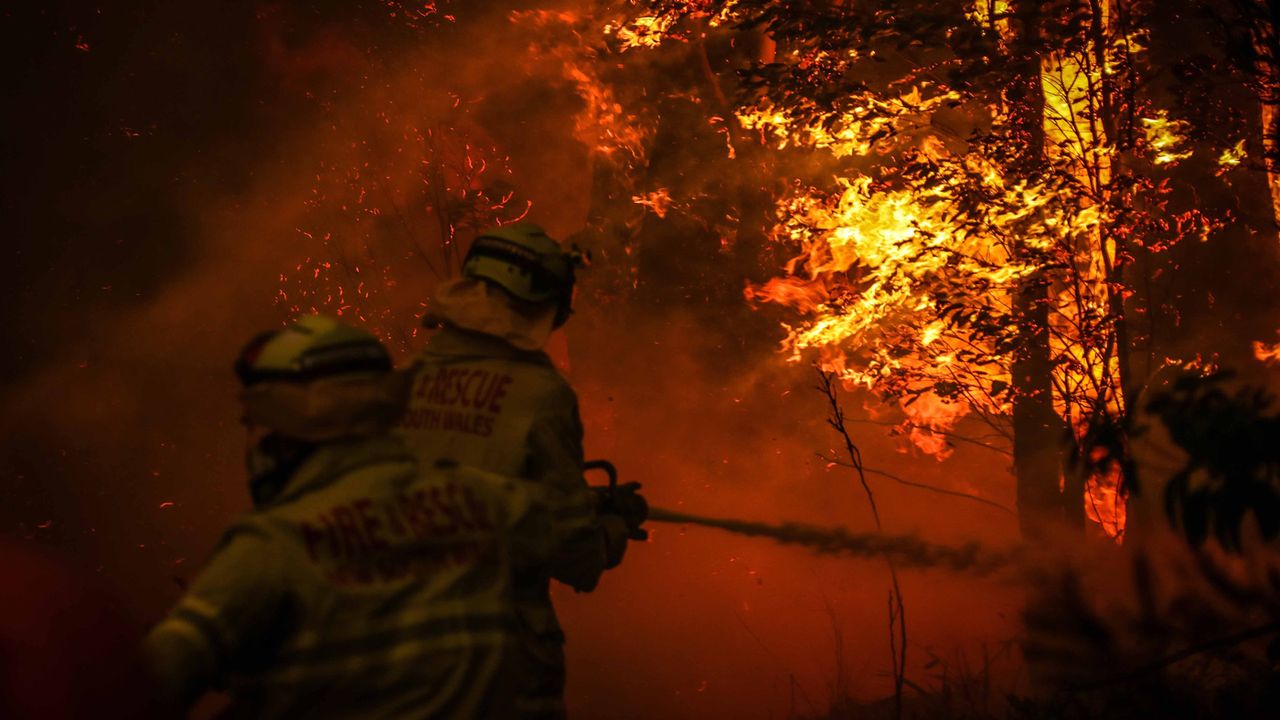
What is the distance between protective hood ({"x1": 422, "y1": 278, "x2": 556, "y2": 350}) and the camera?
141 inches

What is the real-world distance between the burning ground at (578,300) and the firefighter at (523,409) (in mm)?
4772

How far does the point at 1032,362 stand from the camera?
659 centimetres

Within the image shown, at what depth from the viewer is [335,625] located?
2.04m

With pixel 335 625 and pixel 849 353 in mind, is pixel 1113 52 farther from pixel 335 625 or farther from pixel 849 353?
pixel 335 625

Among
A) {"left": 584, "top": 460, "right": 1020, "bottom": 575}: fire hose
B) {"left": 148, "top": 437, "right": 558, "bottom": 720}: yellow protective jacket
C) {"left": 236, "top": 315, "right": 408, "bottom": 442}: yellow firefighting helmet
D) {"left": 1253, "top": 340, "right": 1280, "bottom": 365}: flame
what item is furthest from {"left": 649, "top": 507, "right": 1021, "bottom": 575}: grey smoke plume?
{"left": 1253, "top": 340, "right": 1280, "bottom": 365}: flame

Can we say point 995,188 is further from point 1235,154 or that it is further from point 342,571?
point 342,571

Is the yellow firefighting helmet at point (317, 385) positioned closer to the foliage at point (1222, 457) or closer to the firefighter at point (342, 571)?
the firefighter at point (342, 571)

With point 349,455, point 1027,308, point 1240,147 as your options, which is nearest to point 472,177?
point 1027,308

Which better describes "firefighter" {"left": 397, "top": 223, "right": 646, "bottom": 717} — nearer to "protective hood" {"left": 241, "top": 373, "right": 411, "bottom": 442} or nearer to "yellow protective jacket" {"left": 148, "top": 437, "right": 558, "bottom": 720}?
"yellow protective jacket" {"left": 148, "top": 437, "right": 558, "bottom": 720}

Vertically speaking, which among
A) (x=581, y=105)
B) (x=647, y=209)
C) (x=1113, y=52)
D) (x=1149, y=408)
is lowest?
(x=1149, y=408)

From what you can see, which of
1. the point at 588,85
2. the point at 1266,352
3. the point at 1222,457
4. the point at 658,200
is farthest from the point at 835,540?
the point at 588,85

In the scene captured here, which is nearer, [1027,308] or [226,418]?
[1027,308]

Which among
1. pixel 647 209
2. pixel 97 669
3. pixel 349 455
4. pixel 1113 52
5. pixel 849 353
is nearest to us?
pixel 349 455

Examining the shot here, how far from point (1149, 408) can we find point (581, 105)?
1162 cm
